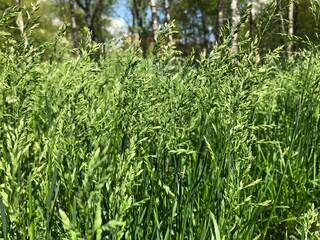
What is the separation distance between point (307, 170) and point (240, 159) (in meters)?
1.35

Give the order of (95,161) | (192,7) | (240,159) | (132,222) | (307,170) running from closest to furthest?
(95,161) → (240,159) → (132,222) → (307,170) → (192,7)

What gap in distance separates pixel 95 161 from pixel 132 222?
94cm

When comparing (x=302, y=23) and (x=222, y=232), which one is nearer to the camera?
(x=222, y=232)

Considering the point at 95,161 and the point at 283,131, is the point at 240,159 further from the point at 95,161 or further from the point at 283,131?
the point at 283,131

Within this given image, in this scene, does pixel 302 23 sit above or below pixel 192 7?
below

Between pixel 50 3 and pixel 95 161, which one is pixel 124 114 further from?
pixel 50 3

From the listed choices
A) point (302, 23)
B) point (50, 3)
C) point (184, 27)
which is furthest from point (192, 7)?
point (50, 3)

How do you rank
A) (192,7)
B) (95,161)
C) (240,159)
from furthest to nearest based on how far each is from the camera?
1. (192,7)
2. (240,159)
3. (95,161)

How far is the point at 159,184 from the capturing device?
1788 mm

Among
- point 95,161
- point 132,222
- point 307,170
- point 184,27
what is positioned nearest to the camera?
point 95,161

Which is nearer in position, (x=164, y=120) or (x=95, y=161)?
(x=95, y=161)

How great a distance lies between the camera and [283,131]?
3279 millimetres

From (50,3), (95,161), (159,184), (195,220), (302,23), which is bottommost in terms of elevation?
(195,220)

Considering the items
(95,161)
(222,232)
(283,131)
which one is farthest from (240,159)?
(283,131)
